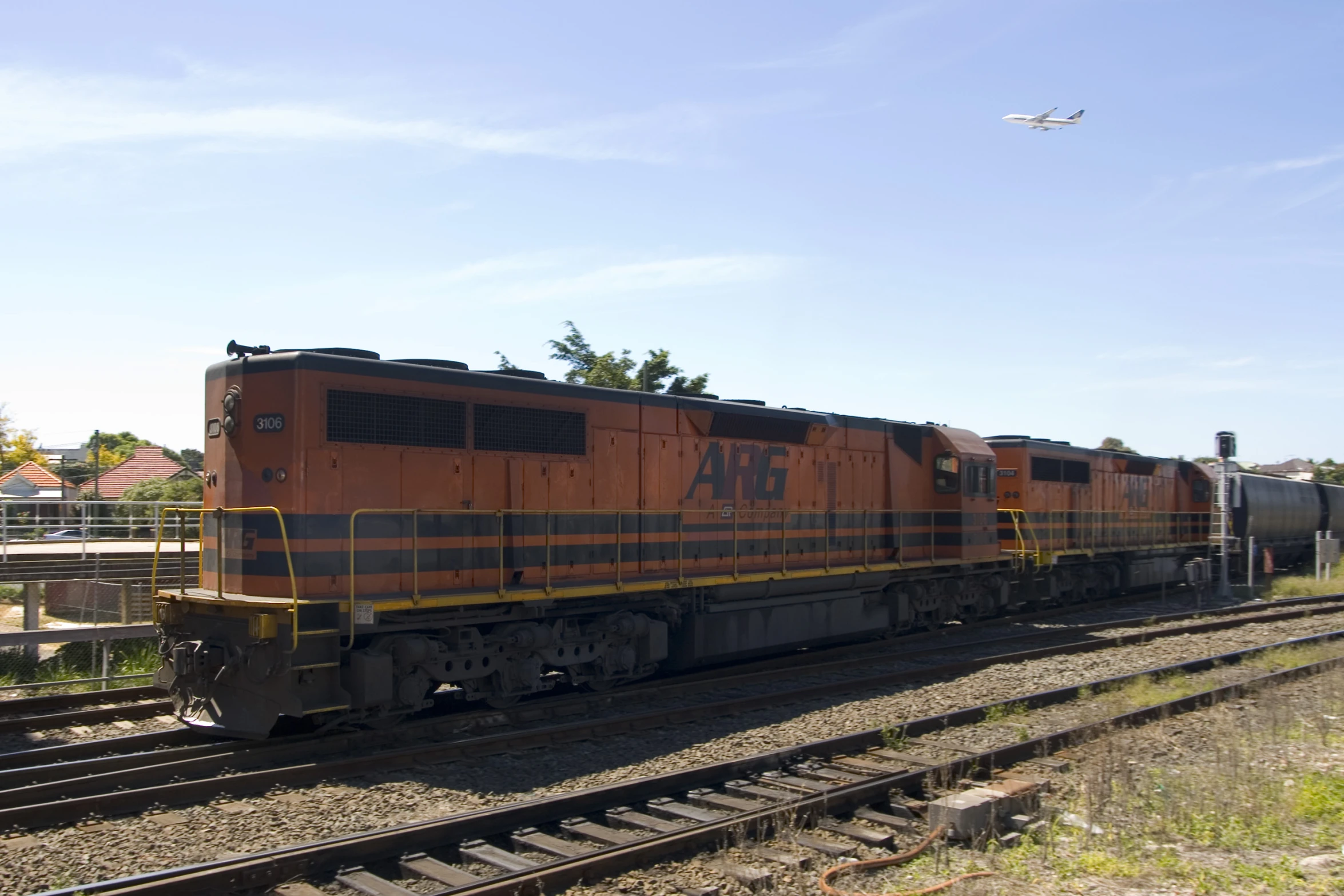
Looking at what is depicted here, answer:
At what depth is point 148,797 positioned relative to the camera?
291 inches

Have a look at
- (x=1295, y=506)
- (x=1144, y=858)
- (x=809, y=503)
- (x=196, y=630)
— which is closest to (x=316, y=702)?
(x=196, y=630)

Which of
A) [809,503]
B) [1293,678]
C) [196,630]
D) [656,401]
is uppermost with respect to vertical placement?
[656,401]

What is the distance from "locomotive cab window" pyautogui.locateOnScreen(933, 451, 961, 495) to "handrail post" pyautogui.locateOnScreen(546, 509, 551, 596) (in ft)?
30.8

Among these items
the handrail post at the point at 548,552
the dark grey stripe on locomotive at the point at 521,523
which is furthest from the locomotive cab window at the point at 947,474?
the handrail post at the point at 548,552

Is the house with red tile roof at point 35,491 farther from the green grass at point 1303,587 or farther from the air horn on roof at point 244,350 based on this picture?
the green grass at point 1303,587

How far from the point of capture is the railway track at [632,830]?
232 inches

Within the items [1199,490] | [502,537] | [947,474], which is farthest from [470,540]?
[1199,490]

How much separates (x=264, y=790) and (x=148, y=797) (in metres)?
0.83

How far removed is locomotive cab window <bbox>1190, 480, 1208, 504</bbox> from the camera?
30.9 metres

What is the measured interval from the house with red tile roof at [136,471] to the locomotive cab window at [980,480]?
145 feet

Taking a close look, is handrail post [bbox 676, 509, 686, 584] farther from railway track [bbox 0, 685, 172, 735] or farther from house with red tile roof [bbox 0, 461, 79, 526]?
house with red tile roof [bbox 0, 461, 79, 526]

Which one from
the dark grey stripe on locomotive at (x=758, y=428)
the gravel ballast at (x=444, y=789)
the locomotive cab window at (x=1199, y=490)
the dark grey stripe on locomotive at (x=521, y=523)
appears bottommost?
the gravel ballast at (x=444, y=789)

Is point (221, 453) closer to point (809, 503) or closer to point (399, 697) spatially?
point (399, 697)

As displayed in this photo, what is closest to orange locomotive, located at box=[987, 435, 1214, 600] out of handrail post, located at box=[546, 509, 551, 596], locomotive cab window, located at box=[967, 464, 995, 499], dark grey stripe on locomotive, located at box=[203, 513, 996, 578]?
locomotive cab window, located at box=[967, 464, 995, 499]
